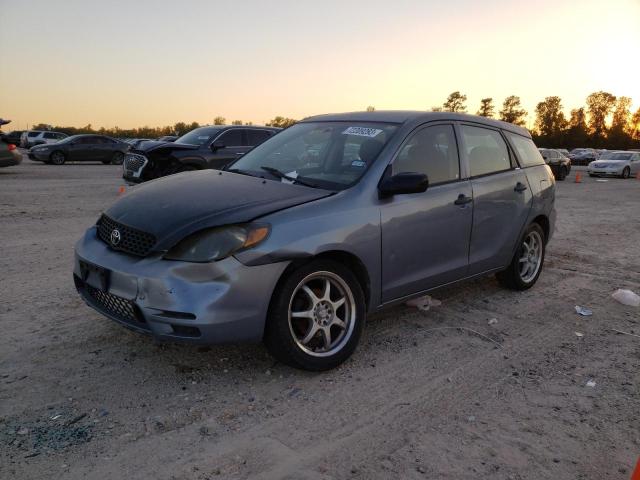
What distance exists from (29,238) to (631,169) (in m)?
32.4

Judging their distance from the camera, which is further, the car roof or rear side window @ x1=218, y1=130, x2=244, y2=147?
rear side window @ x1=218, y1=130, x2=244, y2=147

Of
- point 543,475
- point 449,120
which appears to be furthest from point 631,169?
point 543,475

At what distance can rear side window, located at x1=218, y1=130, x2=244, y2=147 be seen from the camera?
12.0 m

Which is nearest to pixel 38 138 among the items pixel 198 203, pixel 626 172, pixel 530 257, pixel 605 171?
pixel 605 171

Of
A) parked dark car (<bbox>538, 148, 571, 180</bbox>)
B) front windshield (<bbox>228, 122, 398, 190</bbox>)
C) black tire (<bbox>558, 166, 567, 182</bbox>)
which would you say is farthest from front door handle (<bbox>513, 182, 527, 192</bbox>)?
black tire (<bbox>558, 166, 567, 182</bbox>)

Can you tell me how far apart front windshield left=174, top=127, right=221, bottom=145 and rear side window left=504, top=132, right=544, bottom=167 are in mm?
7743

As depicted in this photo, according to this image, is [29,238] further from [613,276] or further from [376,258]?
[613,276]

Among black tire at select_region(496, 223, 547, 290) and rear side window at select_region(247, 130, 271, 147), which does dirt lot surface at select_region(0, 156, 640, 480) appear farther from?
rear side window at select_region(247, 130, 271, 147)

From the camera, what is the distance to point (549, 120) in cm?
11156

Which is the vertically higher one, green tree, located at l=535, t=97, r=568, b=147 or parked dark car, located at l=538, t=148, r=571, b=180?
green tree, located at l=535, t=97, r=568, b=147

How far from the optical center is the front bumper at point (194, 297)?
2996 millimetres

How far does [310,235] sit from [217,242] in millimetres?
567

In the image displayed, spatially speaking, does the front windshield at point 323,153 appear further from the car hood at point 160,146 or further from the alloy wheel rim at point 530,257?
the car hood at point 160,146

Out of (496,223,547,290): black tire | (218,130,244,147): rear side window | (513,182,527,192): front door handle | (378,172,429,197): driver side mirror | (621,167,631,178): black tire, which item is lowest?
(621,167,631,178): black tire
